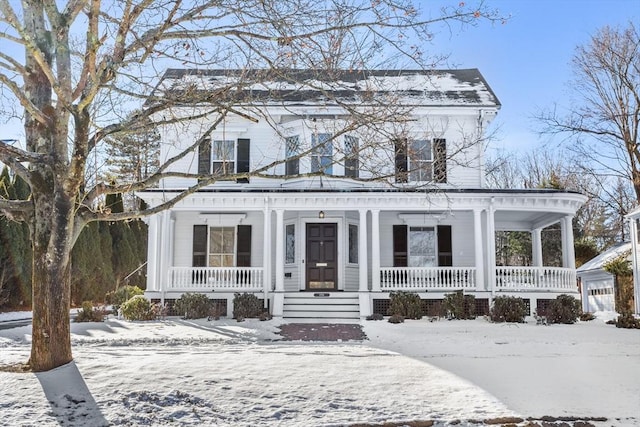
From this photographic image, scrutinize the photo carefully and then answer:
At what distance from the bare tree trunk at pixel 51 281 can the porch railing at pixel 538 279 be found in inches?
505

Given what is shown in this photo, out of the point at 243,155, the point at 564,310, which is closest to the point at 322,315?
the point at 243,155

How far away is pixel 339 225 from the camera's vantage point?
712 inches

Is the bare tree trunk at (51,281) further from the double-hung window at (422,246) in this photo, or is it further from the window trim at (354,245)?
the double-hung window at (422,246)

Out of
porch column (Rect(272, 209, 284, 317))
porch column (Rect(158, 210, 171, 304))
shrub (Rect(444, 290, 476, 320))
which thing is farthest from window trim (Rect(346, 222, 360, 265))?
porch column (Rect(158, 210, 171, 304))

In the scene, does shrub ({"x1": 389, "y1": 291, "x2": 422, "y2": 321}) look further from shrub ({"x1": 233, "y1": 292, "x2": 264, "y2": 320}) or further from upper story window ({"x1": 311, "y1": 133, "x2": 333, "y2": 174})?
upper story window ({"x1": 311, "y1": 133, "x2": 333, "y2": 174})

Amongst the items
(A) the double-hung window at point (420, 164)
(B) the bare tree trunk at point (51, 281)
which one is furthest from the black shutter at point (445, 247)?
(B) the bare tree trunk at point (51, 281)

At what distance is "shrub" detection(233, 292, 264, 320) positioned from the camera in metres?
15.6

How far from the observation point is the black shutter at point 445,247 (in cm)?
1841

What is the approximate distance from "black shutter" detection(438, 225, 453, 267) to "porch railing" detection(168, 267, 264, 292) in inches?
234

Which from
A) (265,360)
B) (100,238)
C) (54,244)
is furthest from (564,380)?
(100,238)

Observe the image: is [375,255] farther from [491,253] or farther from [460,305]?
[491,253]

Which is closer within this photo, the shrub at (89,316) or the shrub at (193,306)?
the shrub at (89,316)

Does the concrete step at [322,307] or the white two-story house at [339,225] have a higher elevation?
the white two-story house at [339,225]

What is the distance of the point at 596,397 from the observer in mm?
6539
